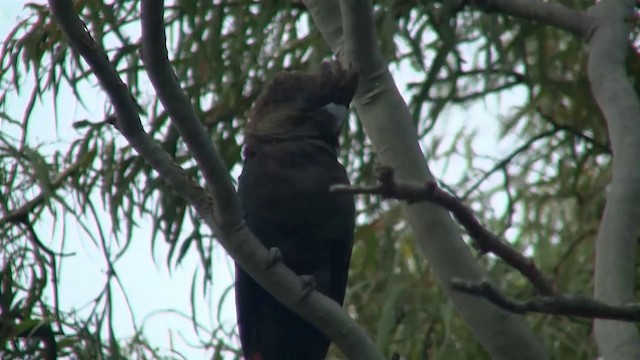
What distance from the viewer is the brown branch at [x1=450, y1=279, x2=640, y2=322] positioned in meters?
0.96

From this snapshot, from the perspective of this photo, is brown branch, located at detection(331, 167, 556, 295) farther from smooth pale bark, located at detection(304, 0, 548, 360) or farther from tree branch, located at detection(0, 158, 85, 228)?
tree branch, located at detection(0, 158, 85, 228)

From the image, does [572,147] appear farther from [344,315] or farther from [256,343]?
[344,315]

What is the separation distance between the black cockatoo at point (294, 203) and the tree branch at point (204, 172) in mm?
536

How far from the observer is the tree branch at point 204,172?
1.20m

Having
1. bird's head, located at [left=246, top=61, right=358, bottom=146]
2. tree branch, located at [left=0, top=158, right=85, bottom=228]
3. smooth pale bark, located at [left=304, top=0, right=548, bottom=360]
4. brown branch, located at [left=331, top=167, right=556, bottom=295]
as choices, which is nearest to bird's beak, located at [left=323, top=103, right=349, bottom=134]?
bird's head, located at [left=246, top=61, right=358, bottom=146]

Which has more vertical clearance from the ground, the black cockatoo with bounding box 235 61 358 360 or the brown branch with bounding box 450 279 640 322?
the black cockatoo with bounding box 235 61 358 360

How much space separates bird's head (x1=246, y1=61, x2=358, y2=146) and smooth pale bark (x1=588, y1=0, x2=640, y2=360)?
0.60 meters

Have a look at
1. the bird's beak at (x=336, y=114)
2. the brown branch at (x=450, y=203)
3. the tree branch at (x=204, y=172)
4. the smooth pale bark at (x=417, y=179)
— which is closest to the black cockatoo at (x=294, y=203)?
the bird's beak at (x=336, y=114)

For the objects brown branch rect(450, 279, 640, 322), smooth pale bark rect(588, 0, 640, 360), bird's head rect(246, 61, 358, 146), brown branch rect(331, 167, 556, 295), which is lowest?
brown branch rect(450, 279, 640, 322)

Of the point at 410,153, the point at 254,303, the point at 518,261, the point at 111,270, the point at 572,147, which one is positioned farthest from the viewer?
the point at 572,147

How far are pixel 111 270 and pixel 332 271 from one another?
441mm

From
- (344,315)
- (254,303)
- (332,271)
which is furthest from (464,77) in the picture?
(344,315)

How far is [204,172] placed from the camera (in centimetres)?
130

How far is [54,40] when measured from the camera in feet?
7.25
